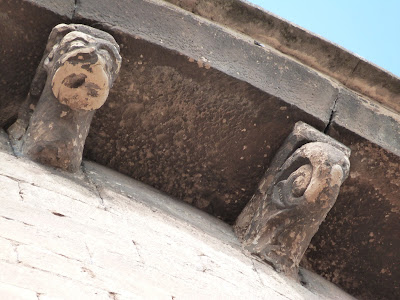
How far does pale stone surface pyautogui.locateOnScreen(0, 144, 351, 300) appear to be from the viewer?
2.22 metres

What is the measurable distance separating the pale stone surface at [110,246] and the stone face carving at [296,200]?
11cm

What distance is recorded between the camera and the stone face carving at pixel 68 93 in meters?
3.11

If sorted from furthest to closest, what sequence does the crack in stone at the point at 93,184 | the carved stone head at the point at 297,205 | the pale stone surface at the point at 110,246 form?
the carved stone head at the point at 297,205, the crack in stone at the point at 93,184, the pale stone surface at the point at 110,246

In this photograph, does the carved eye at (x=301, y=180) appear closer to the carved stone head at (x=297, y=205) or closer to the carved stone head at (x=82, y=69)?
the carved stone head at (x=297, y=205)

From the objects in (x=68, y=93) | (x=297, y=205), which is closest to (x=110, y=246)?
(x=68, y=93)

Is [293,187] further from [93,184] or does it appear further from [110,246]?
[110,246]

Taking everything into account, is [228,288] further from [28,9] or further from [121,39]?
[28,9]

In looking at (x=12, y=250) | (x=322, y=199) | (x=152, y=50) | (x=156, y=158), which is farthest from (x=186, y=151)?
(x=12, y=250)

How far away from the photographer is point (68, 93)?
314 centimetres

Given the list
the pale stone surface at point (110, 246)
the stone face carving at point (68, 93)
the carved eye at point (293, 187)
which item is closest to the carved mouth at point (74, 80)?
the stone face carving at point (68, 93)

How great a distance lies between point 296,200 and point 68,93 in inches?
43.7

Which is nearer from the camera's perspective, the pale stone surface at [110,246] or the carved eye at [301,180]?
the pale stone surface at [110,246]

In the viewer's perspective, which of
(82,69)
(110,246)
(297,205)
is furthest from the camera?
(297,205)

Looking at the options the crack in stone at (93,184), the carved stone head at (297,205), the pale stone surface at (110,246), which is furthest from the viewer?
the carved stone head at (297,205)
